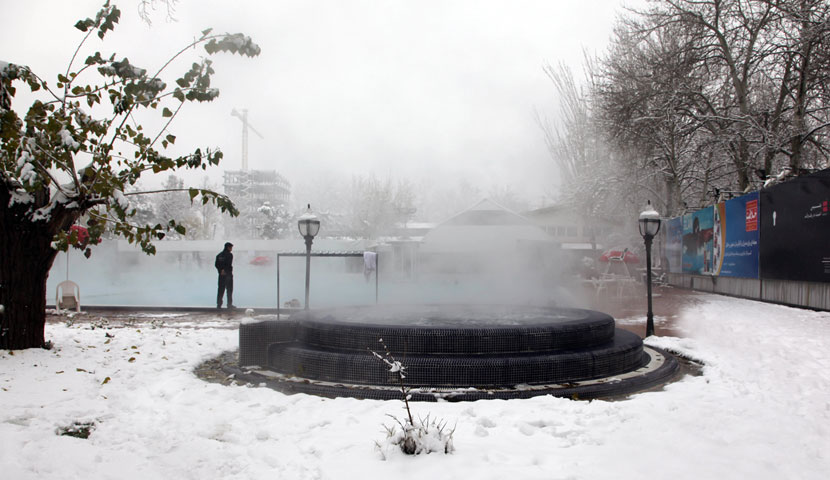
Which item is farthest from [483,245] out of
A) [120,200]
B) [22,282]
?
[120,200]

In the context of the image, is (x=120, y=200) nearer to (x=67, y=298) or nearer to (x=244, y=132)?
(x=67, y=298)

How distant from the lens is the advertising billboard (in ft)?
33.7

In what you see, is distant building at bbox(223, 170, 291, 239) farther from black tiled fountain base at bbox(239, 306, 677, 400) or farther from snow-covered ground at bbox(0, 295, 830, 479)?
snow-covered ground at bbox(0, 295, 830, 479)

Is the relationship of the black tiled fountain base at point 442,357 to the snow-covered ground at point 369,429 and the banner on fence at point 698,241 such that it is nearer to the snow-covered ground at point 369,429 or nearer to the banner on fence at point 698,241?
the snow-covered ground at point 369,429

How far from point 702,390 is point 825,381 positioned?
139 centimetres

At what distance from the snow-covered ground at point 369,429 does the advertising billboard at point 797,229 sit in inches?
189

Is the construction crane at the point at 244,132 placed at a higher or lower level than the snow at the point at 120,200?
higher

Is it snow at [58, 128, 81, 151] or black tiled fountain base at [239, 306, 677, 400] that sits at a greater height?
snow at [58, 128, 81, 151]

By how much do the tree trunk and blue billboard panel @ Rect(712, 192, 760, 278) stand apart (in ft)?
45.3

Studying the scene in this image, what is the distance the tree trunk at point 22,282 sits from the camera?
20.5ft

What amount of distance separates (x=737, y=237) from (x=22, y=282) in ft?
49.4

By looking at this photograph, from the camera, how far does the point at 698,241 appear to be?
1780 centimetres

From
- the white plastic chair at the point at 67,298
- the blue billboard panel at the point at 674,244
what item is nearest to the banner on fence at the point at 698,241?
the blue billboard panel at the point at 674,244

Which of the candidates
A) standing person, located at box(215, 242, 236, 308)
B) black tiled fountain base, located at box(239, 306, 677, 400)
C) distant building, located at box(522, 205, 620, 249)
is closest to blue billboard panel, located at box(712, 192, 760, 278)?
black tiled fountain base, located at box(239, 306, 677, 400)
